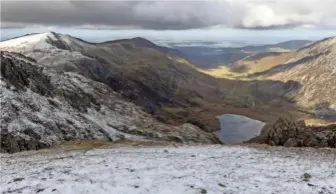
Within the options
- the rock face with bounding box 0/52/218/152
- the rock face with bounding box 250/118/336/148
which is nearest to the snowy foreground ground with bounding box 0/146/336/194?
the rock face with bounding box 250/118/336/148

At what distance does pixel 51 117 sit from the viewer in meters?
125

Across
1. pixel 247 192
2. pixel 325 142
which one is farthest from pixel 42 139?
pixel 247 192

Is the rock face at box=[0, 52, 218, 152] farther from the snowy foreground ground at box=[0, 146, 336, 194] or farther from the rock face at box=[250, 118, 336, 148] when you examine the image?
the rock face at box=[250, 118, 336, 148]

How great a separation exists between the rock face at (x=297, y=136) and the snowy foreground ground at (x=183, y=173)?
15.9 meters

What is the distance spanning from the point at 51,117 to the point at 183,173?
108 metres

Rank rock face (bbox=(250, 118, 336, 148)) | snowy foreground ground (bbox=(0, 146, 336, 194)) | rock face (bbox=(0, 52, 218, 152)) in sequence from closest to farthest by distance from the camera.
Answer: snowy foreground ground (bbox=(0, 146, 336, 194)), rock face (bbox=(250, 118, 336, 148)), rock face (bbox=(0, 52, 218, 152))

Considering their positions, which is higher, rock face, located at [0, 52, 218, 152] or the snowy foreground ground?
the snowy foreground ground

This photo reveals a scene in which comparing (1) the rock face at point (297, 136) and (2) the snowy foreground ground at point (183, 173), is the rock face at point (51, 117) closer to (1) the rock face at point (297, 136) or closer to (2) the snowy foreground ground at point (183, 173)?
(2) the snowy foreground ground at point (183, 173)

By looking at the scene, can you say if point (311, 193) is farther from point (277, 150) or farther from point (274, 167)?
point (277, 150)

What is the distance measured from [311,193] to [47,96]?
136 meters

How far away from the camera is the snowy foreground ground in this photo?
2111 centimetres

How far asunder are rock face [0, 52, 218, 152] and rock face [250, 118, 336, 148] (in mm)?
47187

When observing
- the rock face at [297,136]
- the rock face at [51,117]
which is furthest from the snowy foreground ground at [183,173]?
the rock face at [51,117]

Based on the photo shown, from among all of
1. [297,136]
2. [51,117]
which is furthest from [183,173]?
[51,117]
